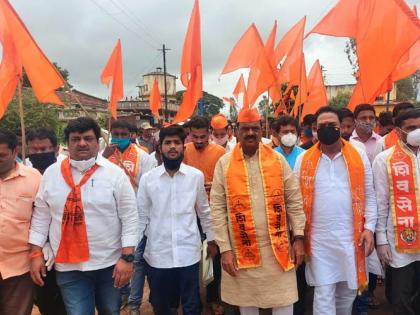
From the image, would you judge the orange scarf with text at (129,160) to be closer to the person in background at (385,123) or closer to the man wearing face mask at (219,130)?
the man wearing face mask at (219,130)

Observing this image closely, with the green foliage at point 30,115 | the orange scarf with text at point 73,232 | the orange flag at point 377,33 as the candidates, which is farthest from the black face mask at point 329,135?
the green foliage at point 30,115

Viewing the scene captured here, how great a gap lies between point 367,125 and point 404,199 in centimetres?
138

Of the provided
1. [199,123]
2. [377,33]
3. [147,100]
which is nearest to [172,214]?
[199,123]

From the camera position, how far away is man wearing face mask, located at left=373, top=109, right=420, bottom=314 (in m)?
3.16

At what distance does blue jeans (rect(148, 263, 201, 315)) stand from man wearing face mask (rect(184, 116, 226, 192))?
119 cm

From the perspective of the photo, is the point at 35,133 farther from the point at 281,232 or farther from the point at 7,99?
the point at 281,232

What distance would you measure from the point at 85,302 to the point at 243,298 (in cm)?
120

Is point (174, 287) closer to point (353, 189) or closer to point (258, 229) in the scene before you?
point (258, 229)

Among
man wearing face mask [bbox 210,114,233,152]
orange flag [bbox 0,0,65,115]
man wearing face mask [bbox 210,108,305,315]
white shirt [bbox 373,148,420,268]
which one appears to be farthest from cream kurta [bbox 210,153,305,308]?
orange flag [bbox 0,0,65,115]

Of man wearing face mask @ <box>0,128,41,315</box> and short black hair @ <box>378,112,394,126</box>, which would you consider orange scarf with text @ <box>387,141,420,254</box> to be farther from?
man wearing face mask @ <box>0,128,41,315</box>

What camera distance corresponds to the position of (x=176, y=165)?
338 centimetres

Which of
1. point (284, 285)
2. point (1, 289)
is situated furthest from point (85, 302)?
point (284, 285)

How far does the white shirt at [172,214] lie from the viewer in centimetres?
332

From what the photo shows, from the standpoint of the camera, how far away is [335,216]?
3203 millimetres
